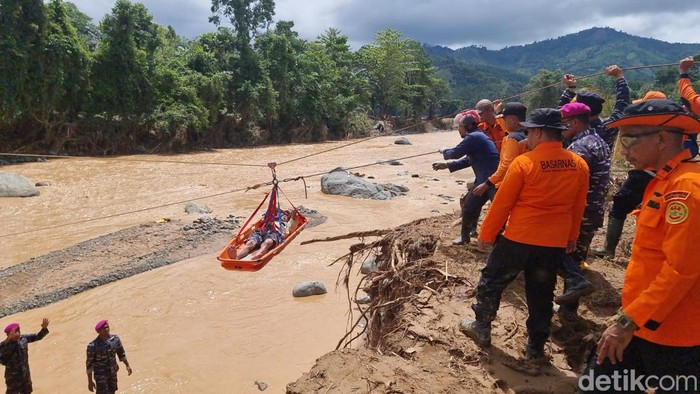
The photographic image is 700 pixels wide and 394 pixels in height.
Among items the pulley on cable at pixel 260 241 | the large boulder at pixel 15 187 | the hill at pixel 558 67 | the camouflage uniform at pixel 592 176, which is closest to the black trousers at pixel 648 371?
the camouflage uniform at pixel 592 176

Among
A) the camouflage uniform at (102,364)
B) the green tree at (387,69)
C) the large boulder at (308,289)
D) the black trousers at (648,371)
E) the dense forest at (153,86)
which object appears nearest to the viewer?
the black trousers at (648,371)

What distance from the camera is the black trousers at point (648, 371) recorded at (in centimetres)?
166

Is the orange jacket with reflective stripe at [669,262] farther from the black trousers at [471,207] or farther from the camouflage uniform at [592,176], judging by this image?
the black trousers at [471,207]

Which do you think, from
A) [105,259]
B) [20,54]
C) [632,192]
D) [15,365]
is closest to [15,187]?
[20,54]

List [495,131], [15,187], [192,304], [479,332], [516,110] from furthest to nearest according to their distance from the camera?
1. [15,187]
2. [192,304]
3. [495,131]
4. [516,110]
5. [479,332]

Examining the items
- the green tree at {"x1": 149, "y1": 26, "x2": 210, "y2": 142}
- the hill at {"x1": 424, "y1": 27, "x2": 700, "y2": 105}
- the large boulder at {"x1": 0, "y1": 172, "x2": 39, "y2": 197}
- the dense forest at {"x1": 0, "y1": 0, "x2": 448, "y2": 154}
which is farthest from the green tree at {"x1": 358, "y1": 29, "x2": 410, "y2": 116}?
the hill at {"x1": 424, "y1": 27, "x2": 700, "y2": 105}

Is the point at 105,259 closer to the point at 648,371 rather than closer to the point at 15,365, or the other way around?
the point at 15,365

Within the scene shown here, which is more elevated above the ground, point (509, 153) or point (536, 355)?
point (509, 153)

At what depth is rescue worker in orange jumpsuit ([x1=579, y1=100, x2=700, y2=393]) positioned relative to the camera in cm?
157

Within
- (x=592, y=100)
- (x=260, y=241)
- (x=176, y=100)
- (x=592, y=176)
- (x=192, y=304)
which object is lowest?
(x=192, y=304)

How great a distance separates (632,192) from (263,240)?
494 cm

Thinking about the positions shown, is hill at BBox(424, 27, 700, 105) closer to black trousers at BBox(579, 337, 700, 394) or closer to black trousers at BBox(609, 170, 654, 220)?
black trousers at BBox(609, 170, 654, 220)

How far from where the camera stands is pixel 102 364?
3941 mm

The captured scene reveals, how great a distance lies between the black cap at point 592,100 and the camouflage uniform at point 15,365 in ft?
17.9
